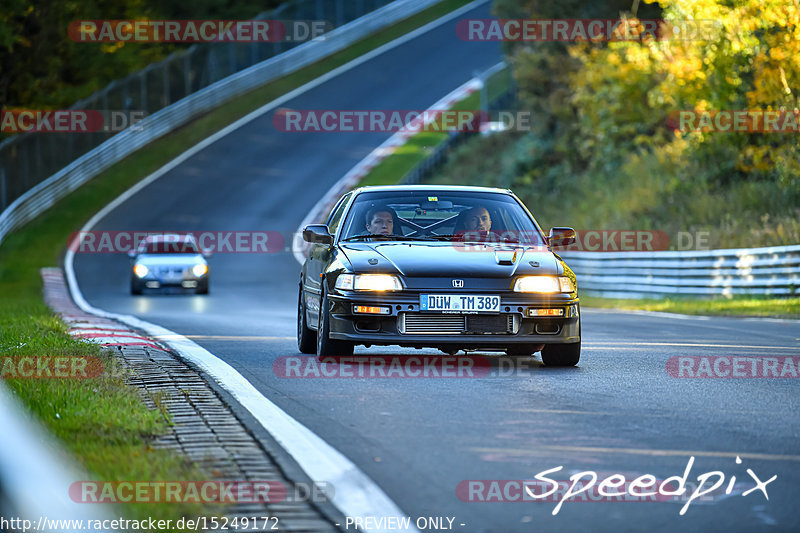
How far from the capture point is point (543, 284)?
1095cm

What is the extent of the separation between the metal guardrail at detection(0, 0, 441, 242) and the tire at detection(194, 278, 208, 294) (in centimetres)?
1283

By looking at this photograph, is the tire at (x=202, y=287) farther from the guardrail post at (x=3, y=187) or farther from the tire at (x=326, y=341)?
the tire at (x=326, y=341)

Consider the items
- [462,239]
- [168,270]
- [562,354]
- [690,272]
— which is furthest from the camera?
[168,270]

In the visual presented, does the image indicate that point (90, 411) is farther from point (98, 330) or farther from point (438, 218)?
point (98, 330)

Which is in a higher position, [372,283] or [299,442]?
[372,283]

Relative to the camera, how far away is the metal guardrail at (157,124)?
4288 centimetres

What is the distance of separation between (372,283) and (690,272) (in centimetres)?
1806

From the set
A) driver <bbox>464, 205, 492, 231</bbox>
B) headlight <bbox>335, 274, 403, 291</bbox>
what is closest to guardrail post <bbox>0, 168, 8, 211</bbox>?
driver <bbox>464, 205, 492, 231</bbox>

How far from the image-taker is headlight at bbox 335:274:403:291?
1080 cm

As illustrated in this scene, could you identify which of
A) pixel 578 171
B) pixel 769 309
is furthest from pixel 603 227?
pixel 769 309

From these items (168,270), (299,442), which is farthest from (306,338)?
(168,270)

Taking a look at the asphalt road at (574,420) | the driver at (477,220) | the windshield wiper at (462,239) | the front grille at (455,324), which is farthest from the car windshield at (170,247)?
the front grille at (455,324)

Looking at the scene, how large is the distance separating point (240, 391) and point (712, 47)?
86.0 feet

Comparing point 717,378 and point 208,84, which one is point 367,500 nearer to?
point 717,378
